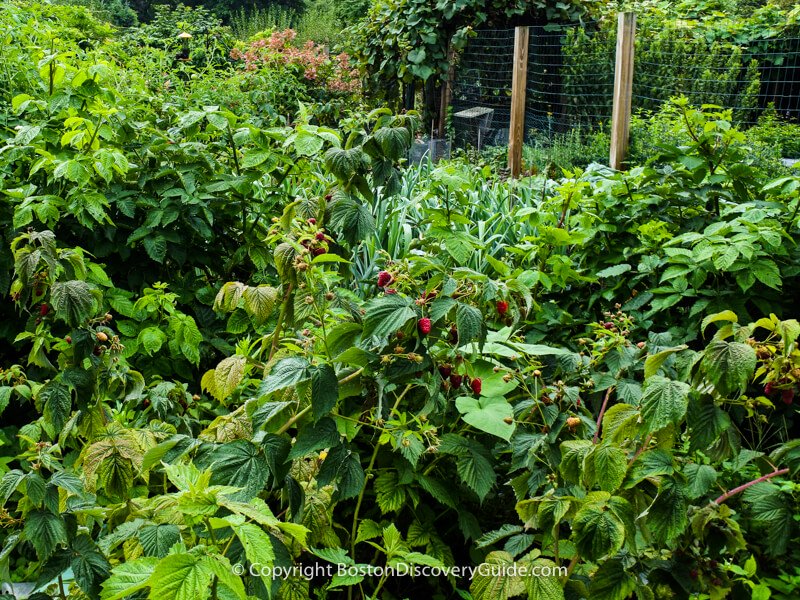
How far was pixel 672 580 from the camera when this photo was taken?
162 cm

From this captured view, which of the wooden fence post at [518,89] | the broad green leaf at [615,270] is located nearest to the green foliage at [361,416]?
the broad green leaf at [615,270]

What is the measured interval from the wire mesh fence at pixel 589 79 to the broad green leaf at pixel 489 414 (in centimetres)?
493

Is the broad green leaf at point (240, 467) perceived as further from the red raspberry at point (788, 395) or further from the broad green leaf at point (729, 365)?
the red raspberry at point (788, 395)

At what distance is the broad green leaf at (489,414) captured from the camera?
188cm

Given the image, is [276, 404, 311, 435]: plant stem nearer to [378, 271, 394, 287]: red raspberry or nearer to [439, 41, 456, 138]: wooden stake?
[378, 271, 394, 287]: red raspberry

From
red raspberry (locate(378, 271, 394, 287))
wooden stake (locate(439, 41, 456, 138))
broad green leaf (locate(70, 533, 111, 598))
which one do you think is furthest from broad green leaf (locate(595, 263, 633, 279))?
wooden stake (locate(439, 41, 456, 138))

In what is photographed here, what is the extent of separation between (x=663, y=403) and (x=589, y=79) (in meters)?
6.40

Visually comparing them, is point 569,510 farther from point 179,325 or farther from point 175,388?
point 179,325

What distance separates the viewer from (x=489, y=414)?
192 cm

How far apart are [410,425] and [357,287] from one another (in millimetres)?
1994

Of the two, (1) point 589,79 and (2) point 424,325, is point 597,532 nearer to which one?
(2) point 424,325

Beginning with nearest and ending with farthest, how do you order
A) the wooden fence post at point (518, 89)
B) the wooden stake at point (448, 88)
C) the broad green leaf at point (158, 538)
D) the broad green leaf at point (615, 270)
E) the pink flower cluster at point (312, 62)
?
1. the broad green leaf at point (158, 538)
2. the broad green leaf at point (615, 270)
3. the wooden fence post at point (518, 89)
4. the wooden stake at point (448, 88)
5. the pink flower cluster at point (312, 62)

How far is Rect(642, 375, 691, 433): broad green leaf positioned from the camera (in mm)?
1411

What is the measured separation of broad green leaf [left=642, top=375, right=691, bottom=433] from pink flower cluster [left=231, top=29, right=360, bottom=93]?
8.88 meters
